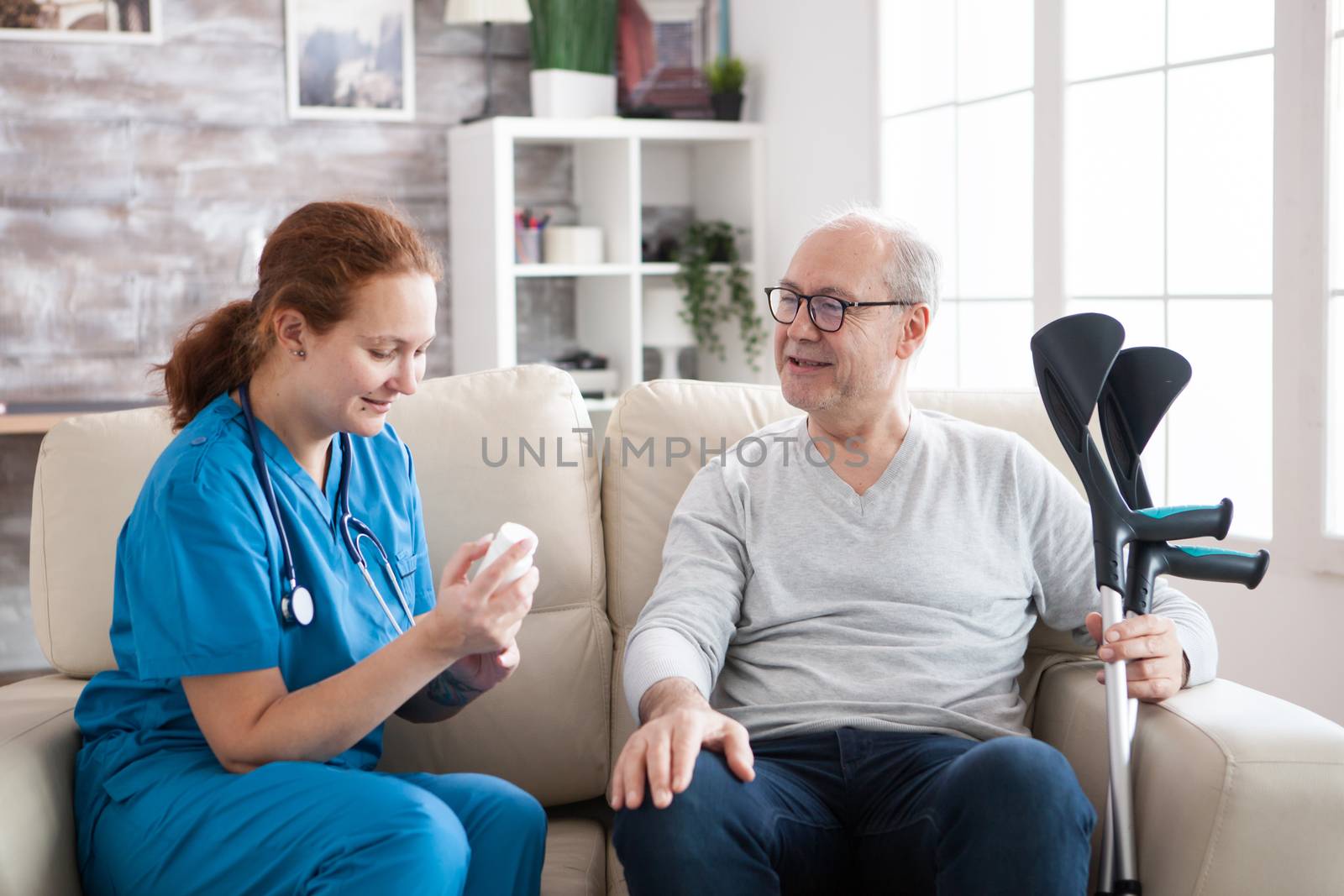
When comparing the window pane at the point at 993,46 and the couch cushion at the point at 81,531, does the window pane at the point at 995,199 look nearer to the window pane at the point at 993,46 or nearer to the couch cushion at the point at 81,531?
the window pane at the point at 993,46

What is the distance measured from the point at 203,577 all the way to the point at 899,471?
0.97 meters

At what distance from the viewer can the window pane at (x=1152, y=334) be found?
2783mm

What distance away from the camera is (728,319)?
4.16 m

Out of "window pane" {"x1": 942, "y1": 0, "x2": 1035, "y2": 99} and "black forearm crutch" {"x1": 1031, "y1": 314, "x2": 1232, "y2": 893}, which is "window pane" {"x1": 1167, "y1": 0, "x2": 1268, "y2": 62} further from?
"black forearm crutch" {"x1": 1031, "y1": 314, "x2": 1232, "y2": 893}

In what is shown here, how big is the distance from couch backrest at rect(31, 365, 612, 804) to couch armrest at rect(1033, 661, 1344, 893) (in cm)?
80

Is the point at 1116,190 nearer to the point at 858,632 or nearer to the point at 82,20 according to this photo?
the point at 858,632

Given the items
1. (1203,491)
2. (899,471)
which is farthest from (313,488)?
(1203,491)

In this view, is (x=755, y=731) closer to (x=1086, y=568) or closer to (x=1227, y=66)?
(x=1086, y=568)

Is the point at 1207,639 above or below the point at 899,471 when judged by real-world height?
below

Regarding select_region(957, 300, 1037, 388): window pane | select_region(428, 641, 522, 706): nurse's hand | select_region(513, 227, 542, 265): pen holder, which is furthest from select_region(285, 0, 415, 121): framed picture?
select_region(428, 641, 522, 706): nurse's hand

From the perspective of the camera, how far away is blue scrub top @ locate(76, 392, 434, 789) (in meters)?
1.36

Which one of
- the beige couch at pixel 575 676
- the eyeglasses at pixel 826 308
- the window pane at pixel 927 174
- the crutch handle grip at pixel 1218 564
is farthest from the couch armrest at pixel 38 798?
the window pane at pixel 927 174

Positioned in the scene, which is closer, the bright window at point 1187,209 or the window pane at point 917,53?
the bright window at point 1187,209

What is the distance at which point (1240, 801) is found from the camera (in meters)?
1.47
